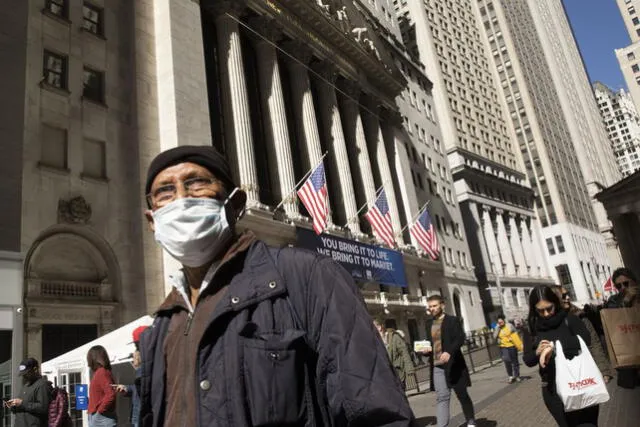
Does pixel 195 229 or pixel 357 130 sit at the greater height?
pixel 357 130

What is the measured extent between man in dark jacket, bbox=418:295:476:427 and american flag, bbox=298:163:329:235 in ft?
42.5

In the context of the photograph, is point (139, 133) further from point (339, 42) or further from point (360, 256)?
point (339, 42)

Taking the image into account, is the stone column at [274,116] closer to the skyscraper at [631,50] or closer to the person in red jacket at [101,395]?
the person in red jacket at [101,395]

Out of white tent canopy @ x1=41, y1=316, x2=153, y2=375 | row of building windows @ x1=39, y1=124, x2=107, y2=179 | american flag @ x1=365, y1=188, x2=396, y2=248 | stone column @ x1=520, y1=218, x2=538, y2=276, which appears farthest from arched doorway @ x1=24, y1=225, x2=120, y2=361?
stone column @ x1=520, y1=218, x2=538, y2=276

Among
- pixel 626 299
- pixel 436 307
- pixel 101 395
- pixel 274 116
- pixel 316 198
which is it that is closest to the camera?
pixel 626 299

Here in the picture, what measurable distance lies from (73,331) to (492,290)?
5790 centimetres

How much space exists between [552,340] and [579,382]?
53 cm

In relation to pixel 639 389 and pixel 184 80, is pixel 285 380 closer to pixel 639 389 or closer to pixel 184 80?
pixel 639 389

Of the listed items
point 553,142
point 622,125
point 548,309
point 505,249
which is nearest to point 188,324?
point 548,309

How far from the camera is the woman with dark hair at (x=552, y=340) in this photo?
16.8 ft

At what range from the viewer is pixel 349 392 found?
1.65 metres

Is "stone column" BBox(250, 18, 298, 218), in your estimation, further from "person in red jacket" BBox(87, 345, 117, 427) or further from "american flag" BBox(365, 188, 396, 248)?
"person in red jacket" BBox(87, 345, 117, 427)

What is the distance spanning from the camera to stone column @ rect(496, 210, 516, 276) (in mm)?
71312

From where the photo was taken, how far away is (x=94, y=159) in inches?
726
